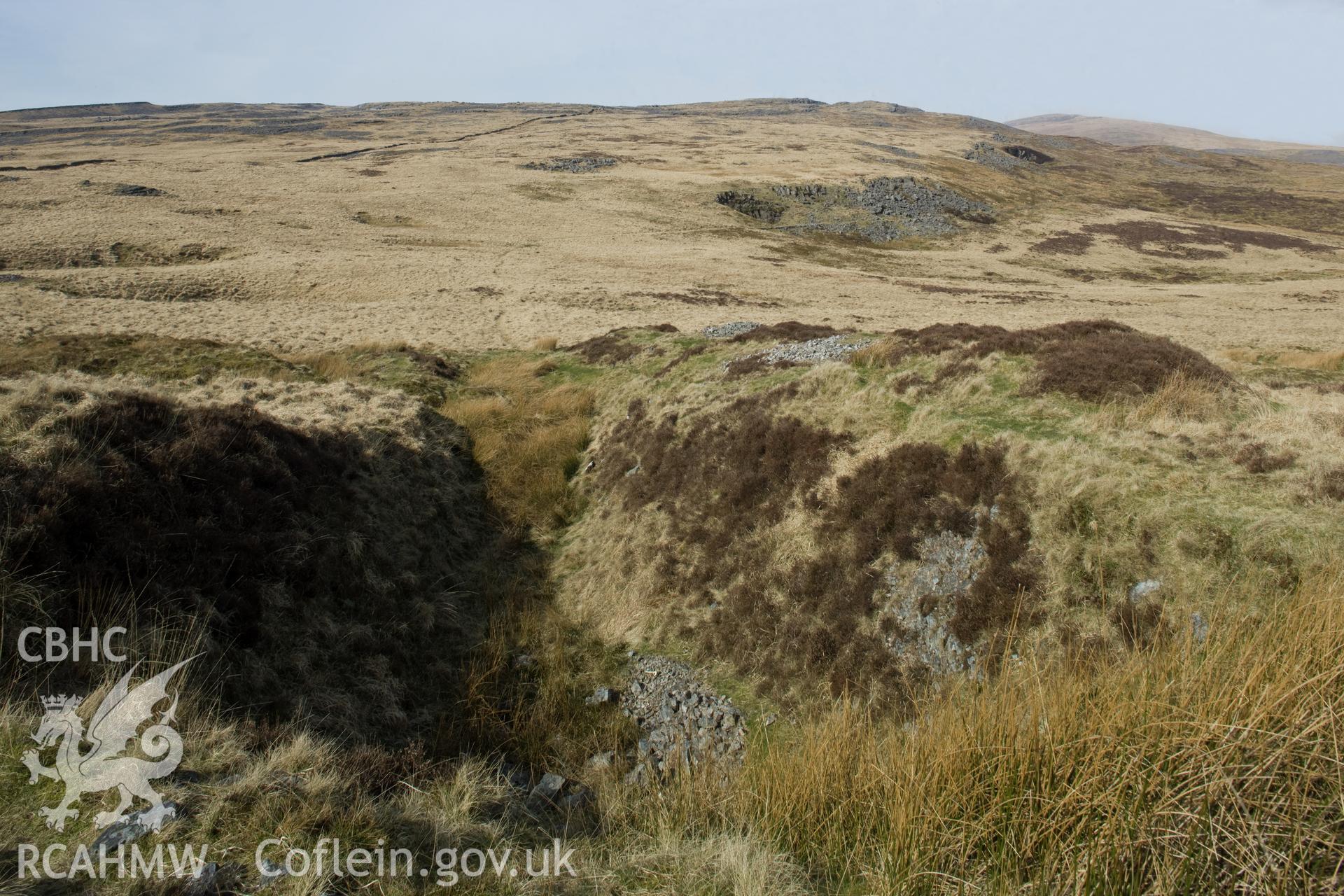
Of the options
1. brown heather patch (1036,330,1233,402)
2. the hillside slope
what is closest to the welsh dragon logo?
brown heather patch (1036,330,1233,402)

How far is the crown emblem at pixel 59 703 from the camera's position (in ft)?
18.5

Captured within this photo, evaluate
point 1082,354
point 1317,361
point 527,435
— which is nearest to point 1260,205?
point 1317,361

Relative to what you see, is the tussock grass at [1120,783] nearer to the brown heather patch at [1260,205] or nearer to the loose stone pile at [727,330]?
the loose stone pile at [727,330]

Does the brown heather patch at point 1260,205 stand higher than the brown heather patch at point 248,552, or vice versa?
the brown heather patch at point 1260,205

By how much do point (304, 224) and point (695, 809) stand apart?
6872 centimetres

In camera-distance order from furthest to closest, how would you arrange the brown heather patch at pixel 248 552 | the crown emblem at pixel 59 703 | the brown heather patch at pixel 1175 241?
the brown heather patch at pixel 1175 241
the brown heather patch at pixel 248 552
the crown emblem at pixel 59 703

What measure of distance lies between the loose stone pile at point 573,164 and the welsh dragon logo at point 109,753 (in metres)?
101

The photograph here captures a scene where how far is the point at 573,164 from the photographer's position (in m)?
101

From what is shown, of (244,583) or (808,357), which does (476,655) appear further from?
(808,357)

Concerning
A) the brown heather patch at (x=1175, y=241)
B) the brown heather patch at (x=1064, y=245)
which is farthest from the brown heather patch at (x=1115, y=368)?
the brown heather patch at (x=1175, y=241)

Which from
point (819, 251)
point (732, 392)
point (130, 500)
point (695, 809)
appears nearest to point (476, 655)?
point (130, 500)

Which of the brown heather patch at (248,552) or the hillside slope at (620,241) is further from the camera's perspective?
the hillside slope at (620,241)

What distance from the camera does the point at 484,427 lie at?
65.2 feet

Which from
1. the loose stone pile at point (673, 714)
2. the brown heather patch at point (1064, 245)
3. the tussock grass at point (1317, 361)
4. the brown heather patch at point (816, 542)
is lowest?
the loose stone pile at point (673, 714)
